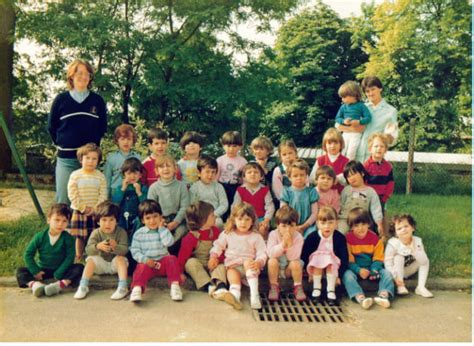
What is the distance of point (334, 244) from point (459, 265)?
1.64 m

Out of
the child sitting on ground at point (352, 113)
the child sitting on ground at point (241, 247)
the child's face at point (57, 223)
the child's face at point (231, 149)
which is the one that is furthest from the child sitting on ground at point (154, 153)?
the child sitting on ground at point (352, 113)

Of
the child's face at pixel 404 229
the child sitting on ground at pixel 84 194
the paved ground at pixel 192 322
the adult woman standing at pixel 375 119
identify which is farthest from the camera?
the adult woman standing at pixel 375 119

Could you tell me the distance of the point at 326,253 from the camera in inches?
165

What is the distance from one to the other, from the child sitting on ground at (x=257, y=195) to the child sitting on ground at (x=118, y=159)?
44.0 inches

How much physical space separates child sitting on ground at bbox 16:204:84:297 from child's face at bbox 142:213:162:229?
684 millimetres

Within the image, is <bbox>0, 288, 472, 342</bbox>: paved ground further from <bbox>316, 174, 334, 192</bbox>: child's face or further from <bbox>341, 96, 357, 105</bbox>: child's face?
<bbox>341, 96, 357, 105</bbox>: child's face

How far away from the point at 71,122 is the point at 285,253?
251 cm

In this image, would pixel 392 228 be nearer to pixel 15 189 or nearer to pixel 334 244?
pixel 334 244

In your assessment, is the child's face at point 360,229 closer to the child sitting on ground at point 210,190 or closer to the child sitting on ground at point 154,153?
the child sitting on ground at point 210,190

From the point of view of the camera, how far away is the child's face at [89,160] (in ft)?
15.1

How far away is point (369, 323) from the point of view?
367cm

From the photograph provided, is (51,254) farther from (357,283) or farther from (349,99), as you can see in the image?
(349,99)

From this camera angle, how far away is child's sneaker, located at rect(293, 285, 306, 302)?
410 centimetres

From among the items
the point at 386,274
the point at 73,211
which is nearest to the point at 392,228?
the point at 386,274
